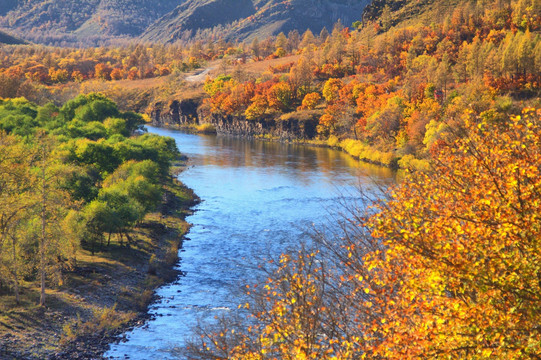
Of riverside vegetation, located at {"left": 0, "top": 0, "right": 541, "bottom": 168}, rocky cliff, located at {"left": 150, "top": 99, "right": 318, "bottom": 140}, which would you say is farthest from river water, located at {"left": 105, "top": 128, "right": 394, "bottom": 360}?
rocky cliff, located at {"left": 150, "top": 99, "right": 318, "bottom": 140}

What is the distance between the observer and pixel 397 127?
103 m

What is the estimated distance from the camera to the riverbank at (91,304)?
27844 mm

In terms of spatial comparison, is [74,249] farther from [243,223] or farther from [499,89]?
[499,89]

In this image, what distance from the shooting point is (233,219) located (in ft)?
180

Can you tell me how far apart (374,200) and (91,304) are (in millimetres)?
18649

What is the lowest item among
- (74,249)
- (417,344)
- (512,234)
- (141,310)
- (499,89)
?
(141,310)

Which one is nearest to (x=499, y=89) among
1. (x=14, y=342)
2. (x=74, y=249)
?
(x=74, y=249)

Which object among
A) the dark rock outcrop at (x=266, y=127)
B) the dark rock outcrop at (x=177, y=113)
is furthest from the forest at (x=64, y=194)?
the dark rock outcrop at (x=177, y=113)

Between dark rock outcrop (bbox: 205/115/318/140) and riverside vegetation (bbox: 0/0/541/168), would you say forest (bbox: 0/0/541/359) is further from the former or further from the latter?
dark rock outcrop (bbox: 205/115/318/140)

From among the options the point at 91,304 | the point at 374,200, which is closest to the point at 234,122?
the point at 91,304

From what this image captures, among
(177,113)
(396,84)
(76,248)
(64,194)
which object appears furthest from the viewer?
(177,113)

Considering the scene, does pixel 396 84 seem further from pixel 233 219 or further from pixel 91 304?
pixel 91 304

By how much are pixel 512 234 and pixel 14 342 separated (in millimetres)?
Answer: 25408

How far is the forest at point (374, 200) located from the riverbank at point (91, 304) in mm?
772
